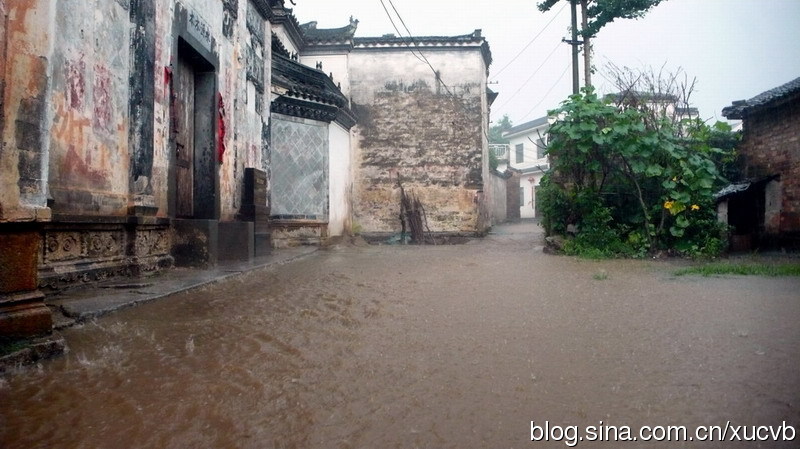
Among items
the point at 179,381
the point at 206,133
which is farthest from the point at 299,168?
the point at 179,381

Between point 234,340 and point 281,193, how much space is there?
26.6 feet

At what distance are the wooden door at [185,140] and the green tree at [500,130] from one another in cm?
3542

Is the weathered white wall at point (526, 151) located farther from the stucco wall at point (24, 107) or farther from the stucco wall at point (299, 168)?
the stucco wall at point (24, 107)

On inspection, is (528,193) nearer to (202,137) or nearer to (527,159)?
(527,159)

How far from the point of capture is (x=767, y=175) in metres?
9.95

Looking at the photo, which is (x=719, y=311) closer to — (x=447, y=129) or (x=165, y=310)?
(x=165, y=310)

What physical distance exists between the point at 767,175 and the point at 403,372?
35.6 feet

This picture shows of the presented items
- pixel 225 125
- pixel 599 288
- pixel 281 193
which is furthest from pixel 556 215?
pixel 225 125

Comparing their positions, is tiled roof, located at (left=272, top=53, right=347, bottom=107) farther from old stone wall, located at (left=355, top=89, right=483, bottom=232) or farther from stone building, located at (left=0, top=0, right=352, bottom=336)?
old stone wall, located at (left=355, top=89, right=483, bottom=232)

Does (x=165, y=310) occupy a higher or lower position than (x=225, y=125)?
lower

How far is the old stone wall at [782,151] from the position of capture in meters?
9.36

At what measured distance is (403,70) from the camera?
16.2 meters

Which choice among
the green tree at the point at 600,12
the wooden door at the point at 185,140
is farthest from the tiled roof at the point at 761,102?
the wooden door at the point at 185,140

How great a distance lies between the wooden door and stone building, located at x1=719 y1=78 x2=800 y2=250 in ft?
32.2
